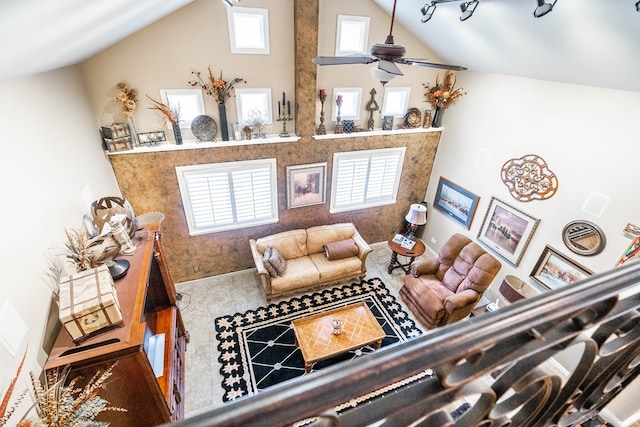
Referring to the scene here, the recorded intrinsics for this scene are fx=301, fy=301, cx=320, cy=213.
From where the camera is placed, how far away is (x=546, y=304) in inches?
25.3

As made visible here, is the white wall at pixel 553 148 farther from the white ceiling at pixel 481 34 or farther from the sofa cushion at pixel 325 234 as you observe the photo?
the sofa cushion at pixel 325 234

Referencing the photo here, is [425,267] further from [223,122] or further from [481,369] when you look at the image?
[481,369]

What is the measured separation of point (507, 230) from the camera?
4891mm

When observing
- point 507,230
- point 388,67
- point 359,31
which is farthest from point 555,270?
point 359,31

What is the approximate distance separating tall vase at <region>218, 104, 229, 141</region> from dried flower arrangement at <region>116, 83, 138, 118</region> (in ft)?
3.58

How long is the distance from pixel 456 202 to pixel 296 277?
11.0 ft

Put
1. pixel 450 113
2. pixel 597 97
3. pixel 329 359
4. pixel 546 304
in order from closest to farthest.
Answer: pixel 546 304, pixel 597 97, pixel 329 359, pixel 450 113

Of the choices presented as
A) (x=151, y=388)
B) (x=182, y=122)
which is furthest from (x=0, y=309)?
(x=182, y=122)

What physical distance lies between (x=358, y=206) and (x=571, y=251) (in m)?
3.35

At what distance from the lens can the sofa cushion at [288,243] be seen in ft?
17.5

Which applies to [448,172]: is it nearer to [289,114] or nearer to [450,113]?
[450,113]

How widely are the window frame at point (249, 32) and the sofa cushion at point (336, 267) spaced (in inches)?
137

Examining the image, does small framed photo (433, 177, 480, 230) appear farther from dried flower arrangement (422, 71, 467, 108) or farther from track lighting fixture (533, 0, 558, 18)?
track lighting fixture (533, 0, 558, 18)

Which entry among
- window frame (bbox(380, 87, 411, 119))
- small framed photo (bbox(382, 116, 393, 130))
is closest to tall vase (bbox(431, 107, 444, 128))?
window frame (bbox(380, 87, 411, 119))
